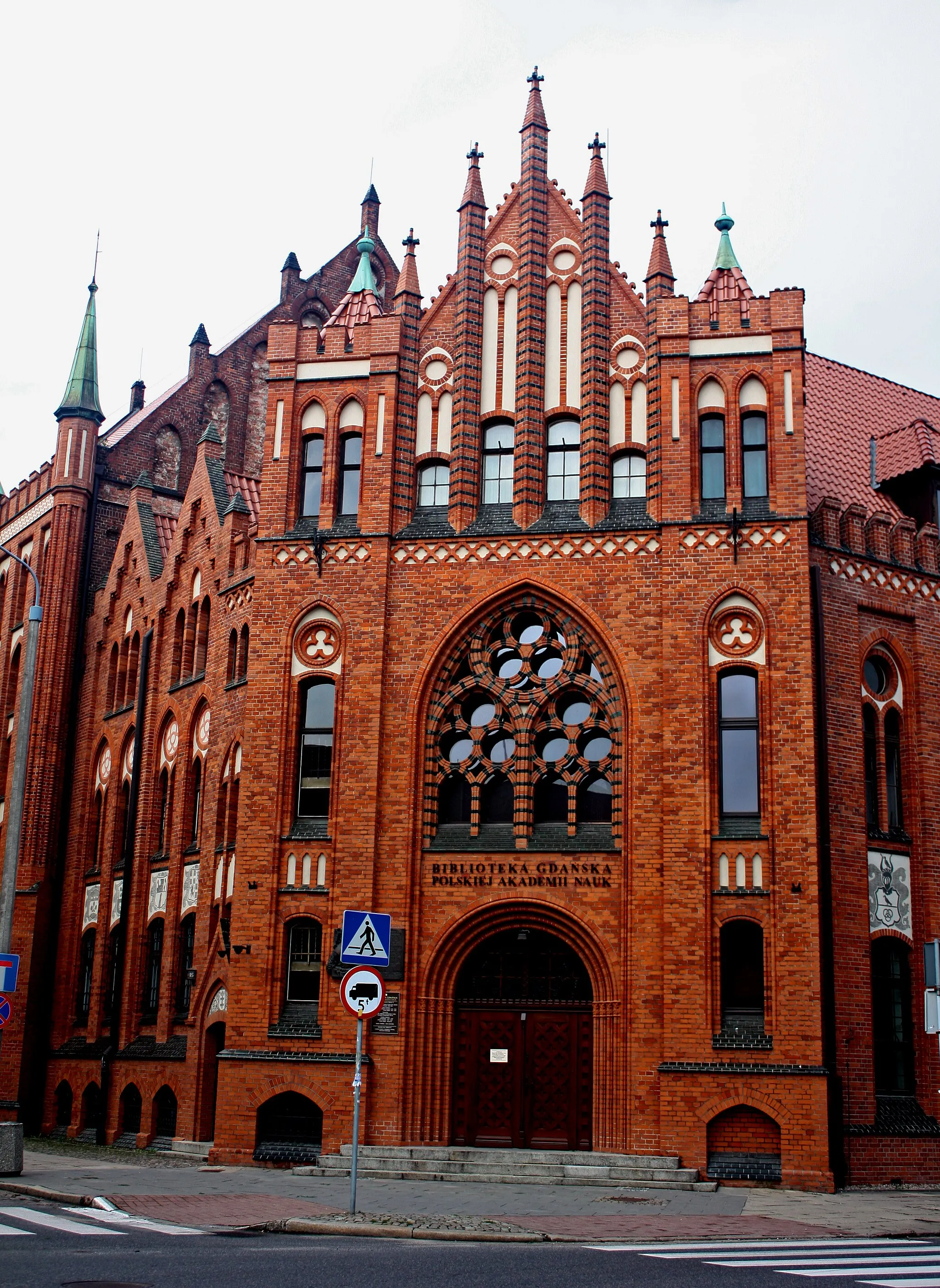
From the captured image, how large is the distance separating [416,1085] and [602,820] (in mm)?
5287

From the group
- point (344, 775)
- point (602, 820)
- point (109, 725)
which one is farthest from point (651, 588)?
point (109, 725)

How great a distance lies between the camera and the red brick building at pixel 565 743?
2330cm

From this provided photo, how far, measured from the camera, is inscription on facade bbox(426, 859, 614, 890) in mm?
24141

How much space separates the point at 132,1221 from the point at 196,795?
15.1 metres

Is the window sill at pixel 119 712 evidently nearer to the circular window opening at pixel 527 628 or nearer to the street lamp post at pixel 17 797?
the street lamp post at pixel 17 797

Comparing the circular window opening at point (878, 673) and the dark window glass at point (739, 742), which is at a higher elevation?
the circular window opening at point (878, 673)

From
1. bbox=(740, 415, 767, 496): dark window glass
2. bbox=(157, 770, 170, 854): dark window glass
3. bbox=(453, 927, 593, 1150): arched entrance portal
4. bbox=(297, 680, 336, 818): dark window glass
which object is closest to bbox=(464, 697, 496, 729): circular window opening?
bbox=(297, 680, 336, 818): dark window glass

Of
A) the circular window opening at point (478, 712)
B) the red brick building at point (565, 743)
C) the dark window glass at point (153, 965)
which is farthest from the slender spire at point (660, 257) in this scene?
the dark window glass at point (153, 965)

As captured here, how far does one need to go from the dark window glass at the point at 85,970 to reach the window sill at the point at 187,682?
630cm

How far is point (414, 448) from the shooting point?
88.0ft

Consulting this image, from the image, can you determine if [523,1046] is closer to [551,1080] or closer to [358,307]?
[551,1080]

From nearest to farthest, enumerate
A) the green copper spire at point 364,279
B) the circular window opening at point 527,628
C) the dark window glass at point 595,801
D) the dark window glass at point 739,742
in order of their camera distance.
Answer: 1. the dark window glass at point 739,742
2. the dark window glass at point 595,801
3. the circular window opening at point 527,628
4. the green copper spire at point 364,279

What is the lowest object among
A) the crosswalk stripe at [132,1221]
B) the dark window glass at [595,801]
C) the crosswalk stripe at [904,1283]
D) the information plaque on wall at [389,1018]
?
the crosswalk stripe at [132,1221]

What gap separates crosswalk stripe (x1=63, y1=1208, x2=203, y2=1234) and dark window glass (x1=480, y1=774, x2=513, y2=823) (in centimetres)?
997
